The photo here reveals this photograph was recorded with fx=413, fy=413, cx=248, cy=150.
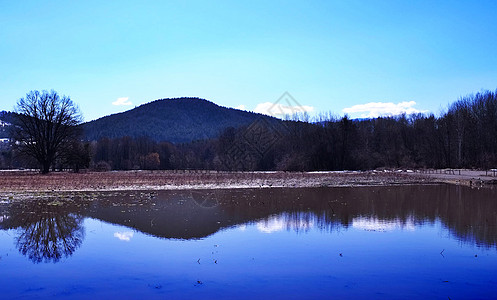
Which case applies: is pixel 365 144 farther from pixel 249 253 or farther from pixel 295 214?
→ pixel 249 253

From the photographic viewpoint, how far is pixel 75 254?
11.3m

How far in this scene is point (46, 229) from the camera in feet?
49.2

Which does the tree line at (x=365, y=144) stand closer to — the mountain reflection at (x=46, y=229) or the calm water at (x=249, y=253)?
the mountain reflection at (x=46, y=229)

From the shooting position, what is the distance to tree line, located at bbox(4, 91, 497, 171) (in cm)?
7569

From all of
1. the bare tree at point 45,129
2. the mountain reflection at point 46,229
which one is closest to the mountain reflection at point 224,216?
the mountain reflection at point 46,229

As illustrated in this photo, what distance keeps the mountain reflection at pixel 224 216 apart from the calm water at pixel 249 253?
0.06m

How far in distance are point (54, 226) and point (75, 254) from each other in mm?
5012

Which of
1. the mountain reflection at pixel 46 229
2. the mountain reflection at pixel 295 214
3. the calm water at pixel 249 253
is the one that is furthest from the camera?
the mountain reflection at pixel 295 214

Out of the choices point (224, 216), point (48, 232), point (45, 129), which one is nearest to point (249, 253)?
point (224, 216)

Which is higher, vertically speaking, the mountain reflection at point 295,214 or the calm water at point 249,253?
the mountain reflection at point 295,214

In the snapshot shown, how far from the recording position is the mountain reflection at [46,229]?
1173 cm

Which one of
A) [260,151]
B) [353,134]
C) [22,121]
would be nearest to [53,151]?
[22,121]

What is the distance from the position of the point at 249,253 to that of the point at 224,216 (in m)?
7.03

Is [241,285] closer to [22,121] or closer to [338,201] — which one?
[338,201]
